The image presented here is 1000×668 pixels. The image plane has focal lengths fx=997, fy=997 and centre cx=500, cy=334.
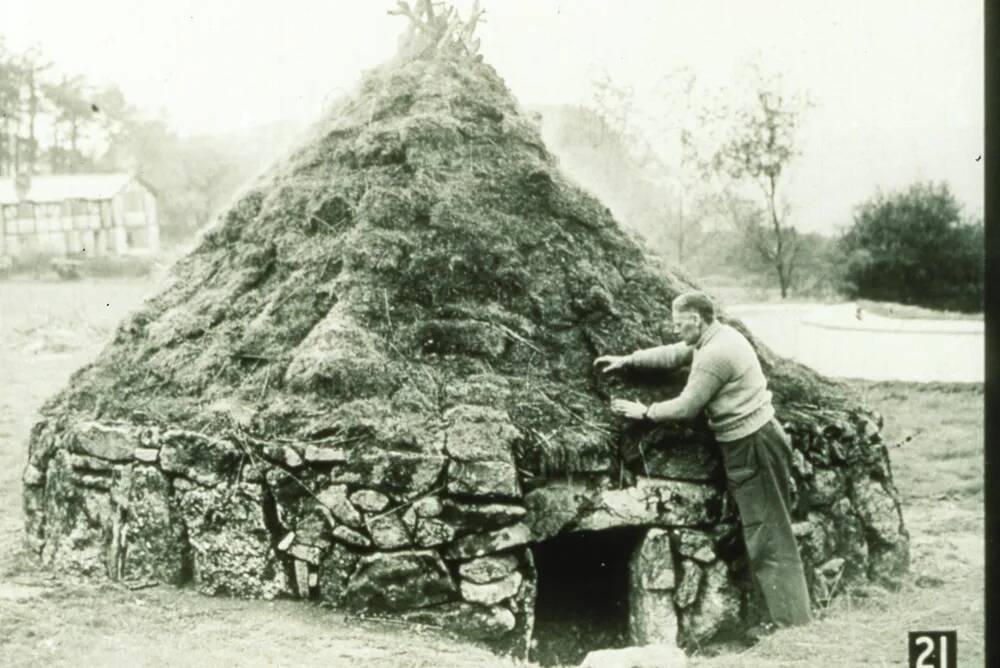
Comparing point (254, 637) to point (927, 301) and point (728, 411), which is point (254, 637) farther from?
point (927, 301)

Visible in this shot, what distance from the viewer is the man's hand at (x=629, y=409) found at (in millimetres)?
5301

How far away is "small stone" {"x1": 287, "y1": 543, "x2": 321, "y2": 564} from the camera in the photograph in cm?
509

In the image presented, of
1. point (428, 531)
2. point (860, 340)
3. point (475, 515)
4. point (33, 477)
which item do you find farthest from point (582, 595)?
point (33, 477)

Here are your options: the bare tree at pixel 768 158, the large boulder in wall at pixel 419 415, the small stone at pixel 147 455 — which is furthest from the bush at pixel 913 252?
the small stone at pixel 147 455

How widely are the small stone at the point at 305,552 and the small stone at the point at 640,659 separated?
1531 mm

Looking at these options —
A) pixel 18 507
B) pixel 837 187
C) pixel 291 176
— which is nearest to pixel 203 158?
pixel 291 176

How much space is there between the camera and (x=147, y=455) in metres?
5.37

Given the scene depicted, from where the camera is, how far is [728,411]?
17.1 feet

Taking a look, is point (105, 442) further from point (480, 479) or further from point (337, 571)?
point (480, 479)

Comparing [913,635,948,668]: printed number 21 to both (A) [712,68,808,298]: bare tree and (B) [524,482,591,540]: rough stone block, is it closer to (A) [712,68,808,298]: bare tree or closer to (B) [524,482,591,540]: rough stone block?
(B) [524,482,591,540]: rough stone block

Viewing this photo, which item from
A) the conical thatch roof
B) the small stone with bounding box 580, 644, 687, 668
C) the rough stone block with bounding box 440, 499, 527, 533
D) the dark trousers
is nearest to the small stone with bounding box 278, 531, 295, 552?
the conical thatch roof

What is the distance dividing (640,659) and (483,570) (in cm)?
105

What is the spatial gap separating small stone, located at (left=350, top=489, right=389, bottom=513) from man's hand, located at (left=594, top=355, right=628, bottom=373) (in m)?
1.48

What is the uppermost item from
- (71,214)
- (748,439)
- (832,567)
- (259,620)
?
(71,214)
